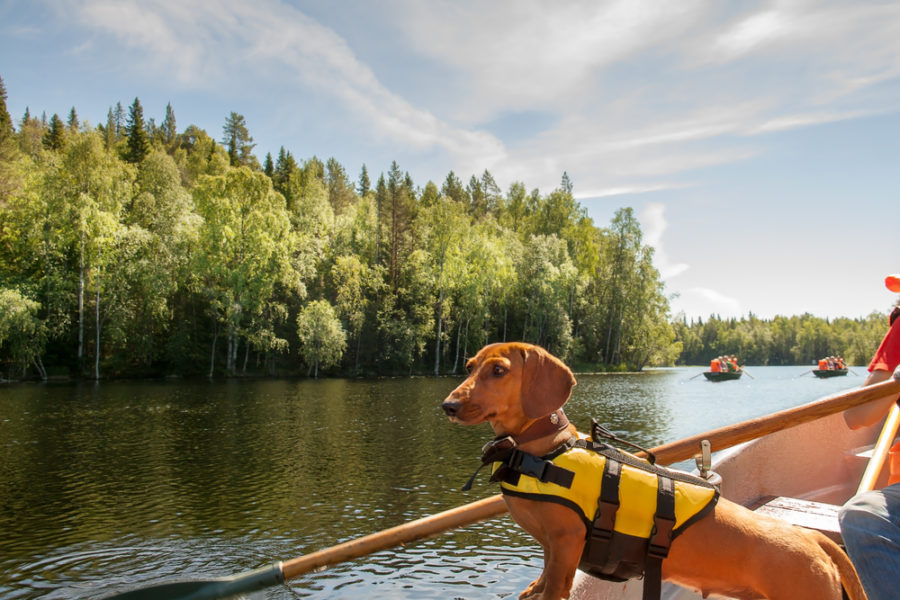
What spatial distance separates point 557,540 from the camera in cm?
263

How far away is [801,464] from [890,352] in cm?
305

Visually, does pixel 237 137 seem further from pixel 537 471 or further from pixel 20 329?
pixel 537 471

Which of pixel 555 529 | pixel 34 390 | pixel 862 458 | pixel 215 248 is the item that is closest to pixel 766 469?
pixel 862 458

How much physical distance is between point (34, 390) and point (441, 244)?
31.5 m

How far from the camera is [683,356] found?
510 feet

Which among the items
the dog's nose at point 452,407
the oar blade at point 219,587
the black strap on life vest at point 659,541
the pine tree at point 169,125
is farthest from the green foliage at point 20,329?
the pine tree at point 169,125

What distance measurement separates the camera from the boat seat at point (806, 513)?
13.4ft

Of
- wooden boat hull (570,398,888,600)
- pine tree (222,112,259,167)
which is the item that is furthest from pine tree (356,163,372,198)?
wooden boat hull (570,398,888,600)

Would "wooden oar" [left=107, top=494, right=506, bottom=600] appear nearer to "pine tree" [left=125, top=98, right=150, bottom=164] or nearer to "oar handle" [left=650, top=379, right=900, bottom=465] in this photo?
"oar handle" [left=650, top=379, right=900, bottom=465]

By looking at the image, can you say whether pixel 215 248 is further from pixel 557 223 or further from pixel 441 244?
pixel 557 223

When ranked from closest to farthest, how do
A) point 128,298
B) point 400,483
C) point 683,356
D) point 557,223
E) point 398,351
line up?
point 400,483, point 128,298, point 398,351, point 557,223, point 683,356

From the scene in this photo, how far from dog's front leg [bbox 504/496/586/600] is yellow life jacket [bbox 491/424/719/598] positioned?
0.16 feet

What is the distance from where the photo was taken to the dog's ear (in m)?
2.83

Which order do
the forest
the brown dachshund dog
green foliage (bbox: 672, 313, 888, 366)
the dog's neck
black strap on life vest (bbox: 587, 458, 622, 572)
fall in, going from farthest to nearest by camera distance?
1. green foliage (bbox: 672, 313, 888, 366)
2. the forest
3. the dog's neck
4. black strap on life vest (bbox: 587, 458, 622, 572)
5. the brown dachshund dog
